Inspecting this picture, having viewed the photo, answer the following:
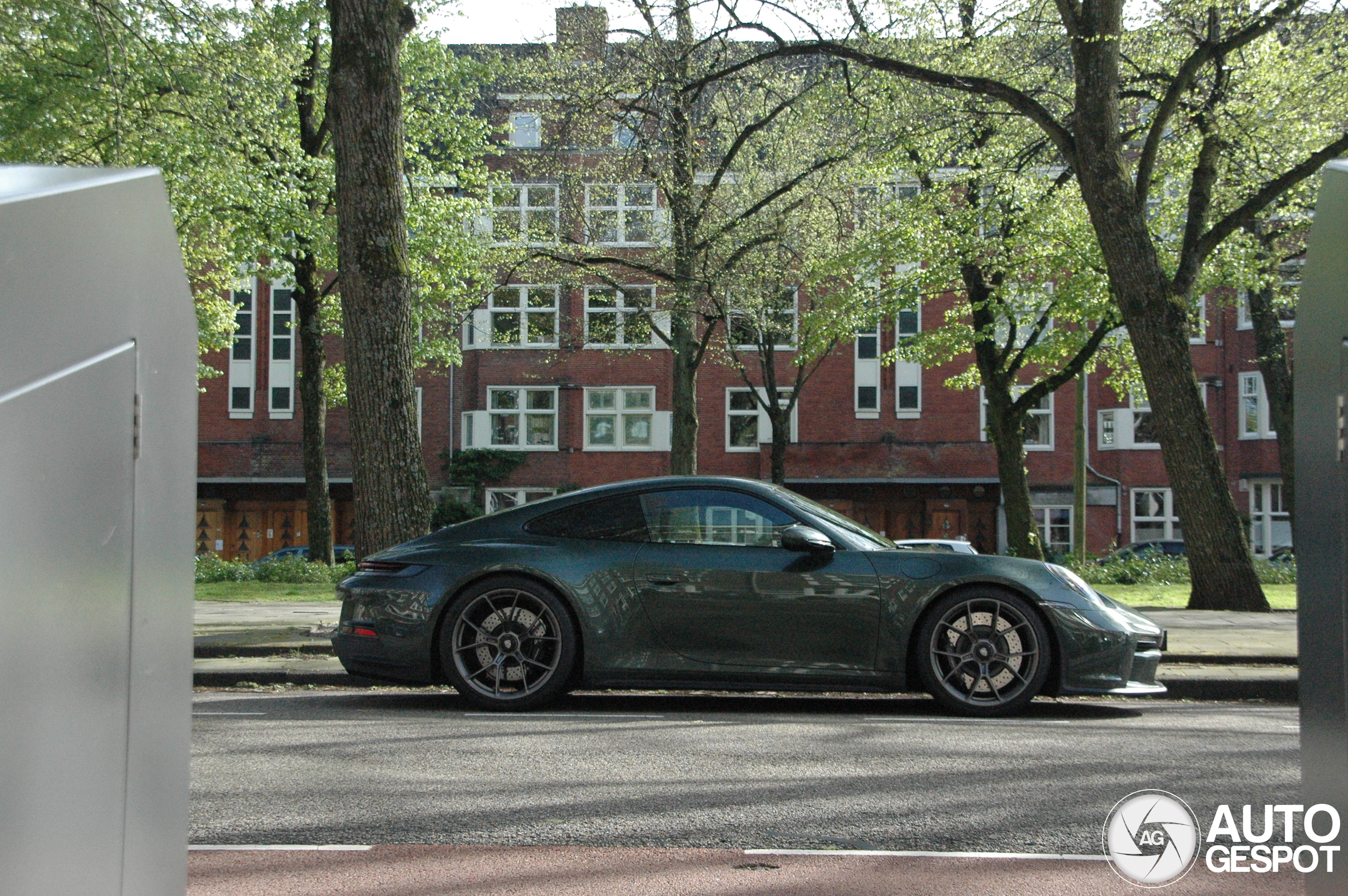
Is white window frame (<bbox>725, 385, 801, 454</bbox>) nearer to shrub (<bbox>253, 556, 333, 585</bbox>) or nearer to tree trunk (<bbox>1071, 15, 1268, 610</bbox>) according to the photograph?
shrub (<bbox>253, 556, 333, 585</bbox>)

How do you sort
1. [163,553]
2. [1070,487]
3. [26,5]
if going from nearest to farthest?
[163,553]
[26,5]
[1070,487]

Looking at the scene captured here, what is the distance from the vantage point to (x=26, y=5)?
58.2 ft

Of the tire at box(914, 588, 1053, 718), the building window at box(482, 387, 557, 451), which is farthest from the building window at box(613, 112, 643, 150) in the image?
the building window at box(482, 387, 557, 451)

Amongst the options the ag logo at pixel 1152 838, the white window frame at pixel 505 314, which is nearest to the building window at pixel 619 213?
the white window frame at pixel 505 314

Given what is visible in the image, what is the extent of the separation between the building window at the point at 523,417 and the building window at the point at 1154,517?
1940 centimetres

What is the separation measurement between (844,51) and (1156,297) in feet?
15.9

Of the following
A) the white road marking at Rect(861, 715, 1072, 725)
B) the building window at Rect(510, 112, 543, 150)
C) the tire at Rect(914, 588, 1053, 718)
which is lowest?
the white road marking at Rect(861, 715, 1072, 725)

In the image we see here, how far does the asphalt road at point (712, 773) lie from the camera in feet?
14.5

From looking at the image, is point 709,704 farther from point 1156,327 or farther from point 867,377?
point 867,377

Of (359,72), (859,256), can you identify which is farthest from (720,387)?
(359,72)

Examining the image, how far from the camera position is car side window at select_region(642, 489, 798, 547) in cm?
743

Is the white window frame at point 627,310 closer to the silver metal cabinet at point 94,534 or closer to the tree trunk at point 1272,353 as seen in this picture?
the tree trunk at point 1272,353

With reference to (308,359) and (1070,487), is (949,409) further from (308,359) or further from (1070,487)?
(308,359)

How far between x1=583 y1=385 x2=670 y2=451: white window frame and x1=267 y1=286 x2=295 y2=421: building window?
9972 mm
